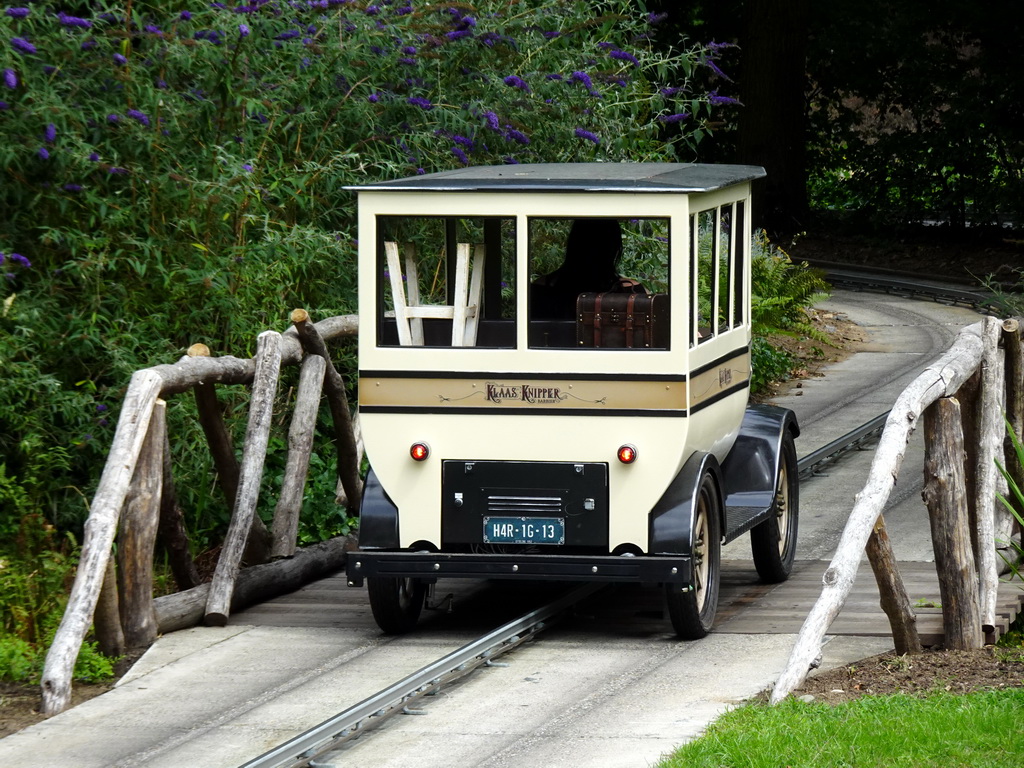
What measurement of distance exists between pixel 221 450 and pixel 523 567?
2.29 m

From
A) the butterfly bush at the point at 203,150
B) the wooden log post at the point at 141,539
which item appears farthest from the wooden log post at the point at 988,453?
the butterfly bush at the point at 203,150

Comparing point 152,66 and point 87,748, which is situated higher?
point 152,66

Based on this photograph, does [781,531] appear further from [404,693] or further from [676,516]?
[404,693]

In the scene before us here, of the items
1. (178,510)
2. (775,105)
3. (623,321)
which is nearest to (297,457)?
(178,510)

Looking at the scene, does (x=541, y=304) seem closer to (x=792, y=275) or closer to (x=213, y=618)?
(x=213, y=618)

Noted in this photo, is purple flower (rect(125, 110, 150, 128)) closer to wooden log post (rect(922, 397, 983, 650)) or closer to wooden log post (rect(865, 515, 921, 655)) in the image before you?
wooden log post (rect(922, 397, 983, 650))

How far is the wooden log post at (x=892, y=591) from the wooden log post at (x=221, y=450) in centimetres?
378

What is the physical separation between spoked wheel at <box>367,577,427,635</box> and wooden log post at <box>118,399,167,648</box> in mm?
1121

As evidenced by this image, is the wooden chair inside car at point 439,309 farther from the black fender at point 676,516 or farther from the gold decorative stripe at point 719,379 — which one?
the black fender at point 676,516

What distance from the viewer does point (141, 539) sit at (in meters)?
8.47

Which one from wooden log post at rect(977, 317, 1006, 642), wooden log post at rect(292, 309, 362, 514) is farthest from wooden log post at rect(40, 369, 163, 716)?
wooden log post at rect(977, 317, 1006, 642)

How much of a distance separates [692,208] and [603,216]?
480mm

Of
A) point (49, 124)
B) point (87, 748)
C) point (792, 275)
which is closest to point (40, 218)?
point (49, 124)

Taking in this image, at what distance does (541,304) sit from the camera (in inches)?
364
